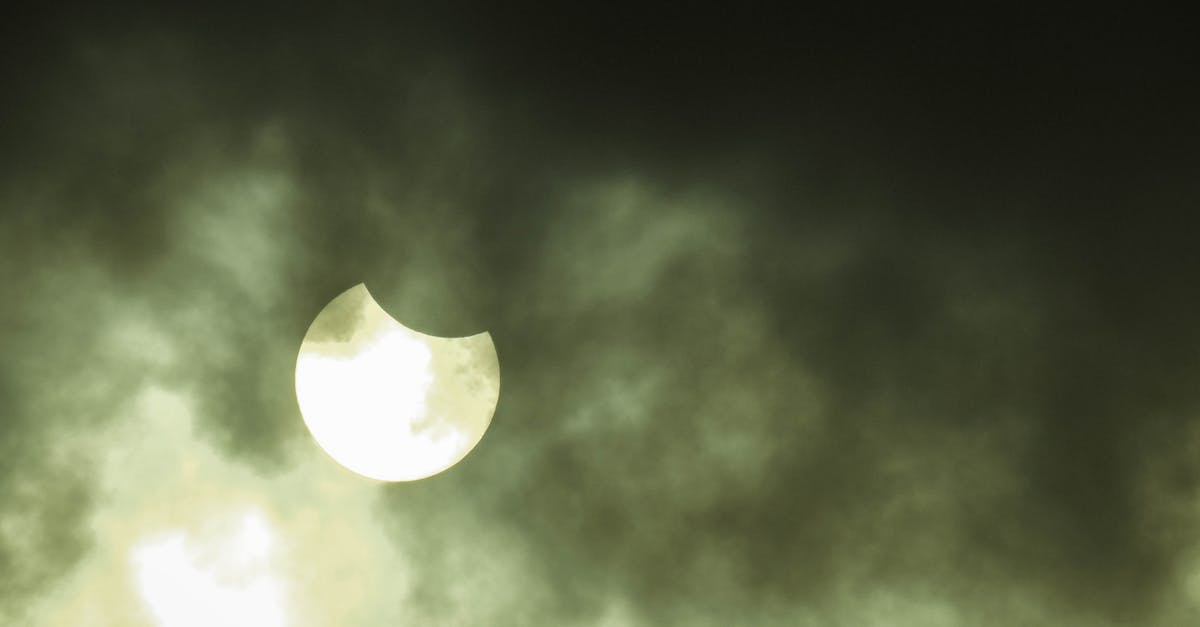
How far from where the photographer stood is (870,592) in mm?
13219

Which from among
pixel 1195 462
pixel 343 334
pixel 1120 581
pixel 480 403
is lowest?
pixel 1120 581

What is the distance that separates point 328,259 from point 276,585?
6.43 metres

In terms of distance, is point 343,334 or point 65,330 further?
point 343,334

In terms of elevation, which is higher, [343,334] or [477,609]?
[343,334]

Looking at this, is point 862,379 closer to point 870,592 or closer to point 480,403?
point 870,592

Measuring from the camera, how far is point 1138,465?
12.8 meters

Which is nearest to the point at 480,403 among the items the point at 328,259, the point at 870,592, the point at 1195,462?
the point at 328,259

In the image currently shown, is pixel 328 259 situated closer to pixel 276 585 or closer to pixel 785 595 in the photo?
pixel 276 585

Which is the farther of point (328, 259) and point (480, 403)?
point (480, 403)

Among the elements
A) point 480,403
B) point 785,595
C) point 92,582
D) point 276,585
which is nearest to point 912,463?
point 785,595

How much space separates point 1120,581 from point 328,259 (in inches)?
622

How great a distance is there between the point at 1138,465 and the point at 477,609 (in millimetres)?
12770

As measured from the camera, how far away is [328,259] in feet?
40.2

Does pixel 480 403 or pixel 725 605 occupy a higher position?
pixel 480 403
